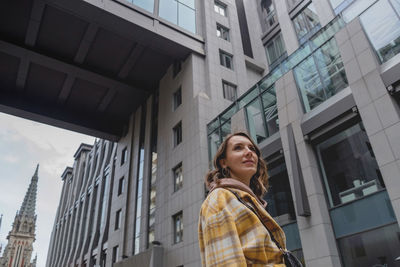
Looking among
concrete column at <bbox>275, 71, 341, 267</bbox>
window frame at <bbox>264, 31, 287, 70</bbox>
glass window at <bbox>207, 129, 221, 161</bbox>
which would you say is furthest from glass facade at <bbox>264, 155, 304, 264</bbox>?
window frame at <bbox>264, 31, 287, 70</bbox>

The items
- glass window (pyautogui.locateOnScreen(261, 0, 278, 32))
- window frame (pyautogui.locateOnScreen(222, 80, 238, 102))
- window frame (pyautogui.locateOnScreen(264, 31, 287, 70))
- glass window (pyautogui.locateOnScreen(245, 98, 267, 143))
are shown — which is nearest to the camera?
glass window (pyautogui.locateOnScreen(245, 98, 267, 143))

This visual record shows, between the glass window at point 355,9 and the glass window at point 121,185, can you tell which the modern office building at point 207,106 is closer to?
the glass window at point 355,9

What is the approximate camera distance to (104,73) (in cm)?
2761

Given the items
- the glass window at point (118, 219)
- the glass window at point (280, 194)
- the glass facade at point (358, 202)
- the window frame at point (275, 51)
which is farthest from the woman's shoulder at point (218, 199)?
the glass window at point (118, 219)

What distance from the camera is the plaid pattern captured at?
5.88 feet

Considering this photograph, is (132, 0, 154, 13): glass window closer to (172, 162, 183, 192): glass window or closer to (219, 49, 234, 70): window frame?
(219, 49, 234, 70): window frame

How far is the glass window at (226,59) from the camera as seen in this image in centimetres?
2495

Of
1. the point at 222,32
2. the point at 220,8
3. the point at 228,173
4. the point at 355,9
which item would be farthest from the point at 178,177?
the point at 228,173

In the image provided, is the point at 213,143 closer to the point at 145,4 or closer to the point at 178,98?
the point at 178,98

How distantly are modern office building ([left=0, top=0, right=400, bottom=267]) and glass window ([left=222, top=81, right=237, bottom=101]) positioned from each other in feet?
0.36

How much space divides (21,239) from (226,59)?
424ft

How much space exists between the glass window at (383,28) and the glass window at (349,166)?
262cm

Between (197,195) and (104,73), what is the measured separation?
15414 millimetres

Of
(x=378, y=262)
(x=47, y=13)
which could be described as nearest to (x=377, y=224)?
(x=378, y=262)
